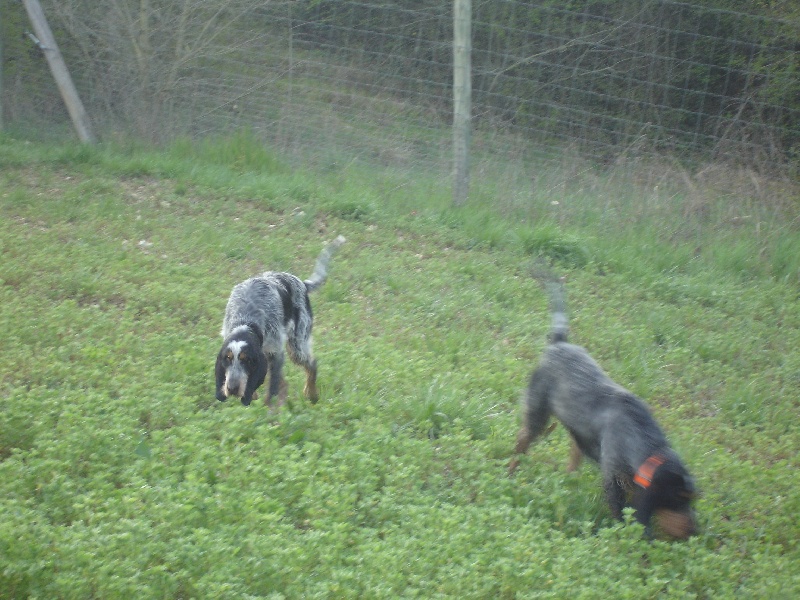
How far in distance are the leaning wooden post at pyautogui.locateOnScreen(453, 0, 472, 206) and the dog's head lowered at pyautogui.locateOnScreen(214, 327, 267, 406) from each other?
221 inches

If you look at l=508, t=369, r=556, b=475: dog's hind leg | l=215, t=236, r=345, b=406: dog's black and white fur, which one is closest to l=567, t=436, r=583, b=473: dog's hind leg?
l=508, t=369, r=556, b=475: dog's hind leg

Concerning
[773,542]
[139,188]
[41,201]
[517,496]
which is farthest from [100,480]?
[139,188]

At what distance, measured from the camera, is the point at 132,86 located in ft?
40.5

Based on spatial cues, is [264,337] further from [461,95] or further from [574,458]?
[461,95]

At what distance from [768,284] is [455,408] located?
515 cm

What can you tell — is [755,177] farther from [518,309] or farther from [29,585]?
[29,585]

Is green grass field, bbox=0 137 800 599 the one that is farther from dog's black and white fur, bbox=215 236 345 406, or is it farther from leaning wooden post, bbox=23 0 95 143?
leaning wooden post, bbox=23 0 95 143

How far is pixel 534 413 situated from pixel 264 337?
1904mm

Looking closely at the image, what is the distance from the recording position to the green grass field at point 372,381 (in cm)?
394

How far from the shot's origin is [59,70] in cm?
1152

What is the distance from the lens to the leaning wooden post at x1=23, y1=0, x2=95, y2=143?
11.4 metres

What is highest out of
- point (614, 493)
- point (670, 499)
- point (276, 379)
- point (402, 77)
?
point (402, 77)

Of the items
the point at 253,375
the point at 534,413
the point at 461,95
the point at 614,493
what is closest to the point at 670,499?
the point at 614,493

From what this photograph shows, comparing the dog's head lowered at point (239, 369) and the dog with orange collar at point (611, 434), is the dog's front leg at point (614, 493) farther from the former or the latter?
the dog's head lowered at point (239, 369)
